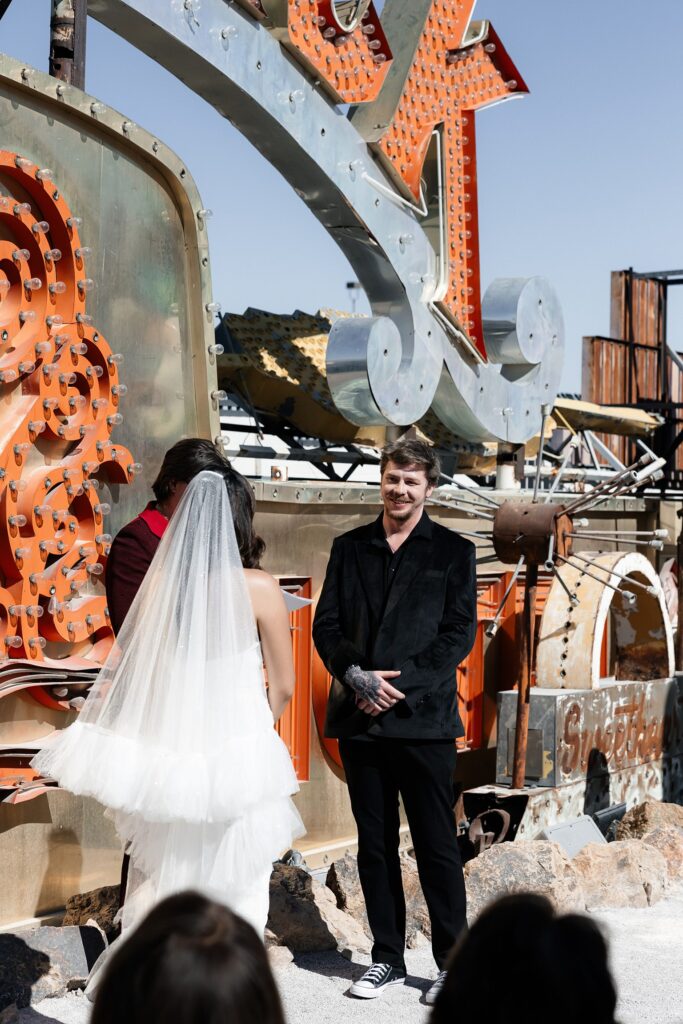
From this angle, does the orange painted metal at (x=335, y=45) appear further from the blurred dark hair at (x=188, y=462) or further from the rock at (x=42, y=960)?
the rock at (x=42, y=960)

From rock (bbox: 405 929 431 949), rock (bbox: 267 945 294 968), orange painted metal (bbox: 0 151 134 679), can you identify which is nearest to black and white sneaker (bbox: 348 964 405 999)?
rock (bbox: 267 945 294 968)

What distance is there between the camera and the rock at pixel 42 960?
15.9 ft

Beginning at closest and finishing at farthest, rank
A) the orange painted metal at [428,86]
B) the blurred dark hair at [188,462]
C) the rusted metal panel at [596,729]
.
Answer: the blurred dark hair at [188,462], the orange painted metal at [428,86], the rusted metal panel at [596,729]

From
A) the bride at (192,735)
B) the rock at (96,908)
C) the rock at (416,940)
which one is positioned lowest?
the rock at (416,940)

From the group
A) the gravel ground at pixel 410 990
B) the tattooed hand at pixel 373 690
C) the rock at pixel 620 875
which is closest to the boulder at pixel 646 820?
the rock at pixel 620 875

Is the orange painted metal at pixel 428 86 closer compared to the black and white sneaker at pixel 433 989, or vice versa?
the black and white sneaker at pixel 433 989

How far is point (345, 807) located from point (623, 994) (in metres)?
2.54

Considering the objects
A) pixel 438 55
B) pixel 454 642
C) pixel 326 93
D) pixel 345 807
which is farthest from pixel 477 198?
pixel 454 642

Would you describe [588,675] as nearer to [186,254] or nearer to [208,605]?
[186,254]

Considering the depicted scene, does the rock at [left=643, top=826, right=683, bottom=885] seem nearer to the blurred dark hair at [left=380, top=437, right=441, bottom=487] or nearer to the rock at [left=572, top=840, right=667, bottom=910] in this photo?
the rock at [left=572, top=840, right=667, bottom=910]

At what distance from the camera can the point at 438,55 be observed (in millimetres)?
9016

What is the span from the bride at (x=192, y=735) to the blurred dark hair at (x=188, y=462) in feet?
0.66

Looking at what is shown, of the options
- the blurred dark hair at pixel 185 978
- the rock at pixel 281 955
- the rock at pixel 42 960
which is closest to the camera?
the blurred dark hair at pixel 185 978

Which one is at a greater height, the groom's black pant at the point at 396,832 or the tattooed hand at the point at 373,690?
the tattooed hand at the point at 373,690
